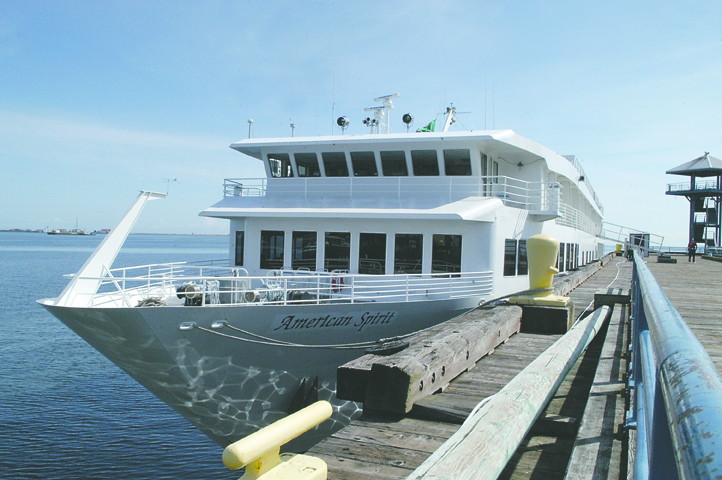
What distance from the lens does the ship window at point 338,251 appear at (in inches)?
526

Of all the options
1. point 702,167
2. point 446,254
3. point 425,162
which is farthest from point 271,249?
point 702,167

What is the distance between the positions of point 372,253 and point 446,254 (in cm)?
182

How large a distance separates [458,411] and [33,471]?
41.2 feet

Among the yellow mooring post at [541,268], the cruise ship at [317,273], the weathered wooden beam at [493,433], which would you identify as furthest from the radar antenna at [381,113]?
the weathered wooden beam at [493,433]

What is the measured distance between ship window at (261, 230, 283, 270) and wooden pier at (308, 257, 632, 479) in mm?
8499

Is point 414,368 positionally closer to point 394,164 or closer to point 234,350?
point 234,350

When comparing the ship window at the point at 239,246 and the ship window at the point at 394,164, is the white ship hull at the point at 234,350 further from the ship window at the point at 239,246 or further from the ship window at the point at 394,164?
the ship window at the point at 239,246

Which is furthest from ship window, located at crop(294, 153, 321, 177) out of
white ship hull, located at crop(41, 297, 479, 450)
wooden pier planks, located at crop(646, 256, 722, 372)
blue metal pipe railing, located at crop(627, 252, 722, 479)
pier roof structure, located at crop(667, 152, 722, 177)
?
pier roof structure, located at crop(667, 152, 722, 177)

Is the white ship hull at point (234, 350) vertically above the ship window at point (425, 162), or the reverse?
the ship window at point (425, 162)

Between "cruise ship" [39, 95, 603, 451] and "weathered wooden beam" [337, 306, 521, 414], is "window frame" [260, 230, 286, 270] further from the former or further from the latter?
"weathered wooden beam" [337, 306, 521, 414]

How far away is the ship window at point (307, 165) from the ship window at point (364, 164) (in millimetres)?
1124

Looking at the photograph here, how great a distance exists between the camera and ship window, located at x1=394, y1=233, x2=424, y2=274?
42.8 ft

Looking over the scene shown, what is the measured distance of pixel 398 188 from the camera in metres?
13.8

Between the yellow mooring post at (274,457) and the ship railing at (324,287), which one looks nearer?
the yellow mooring post at (274,457)
